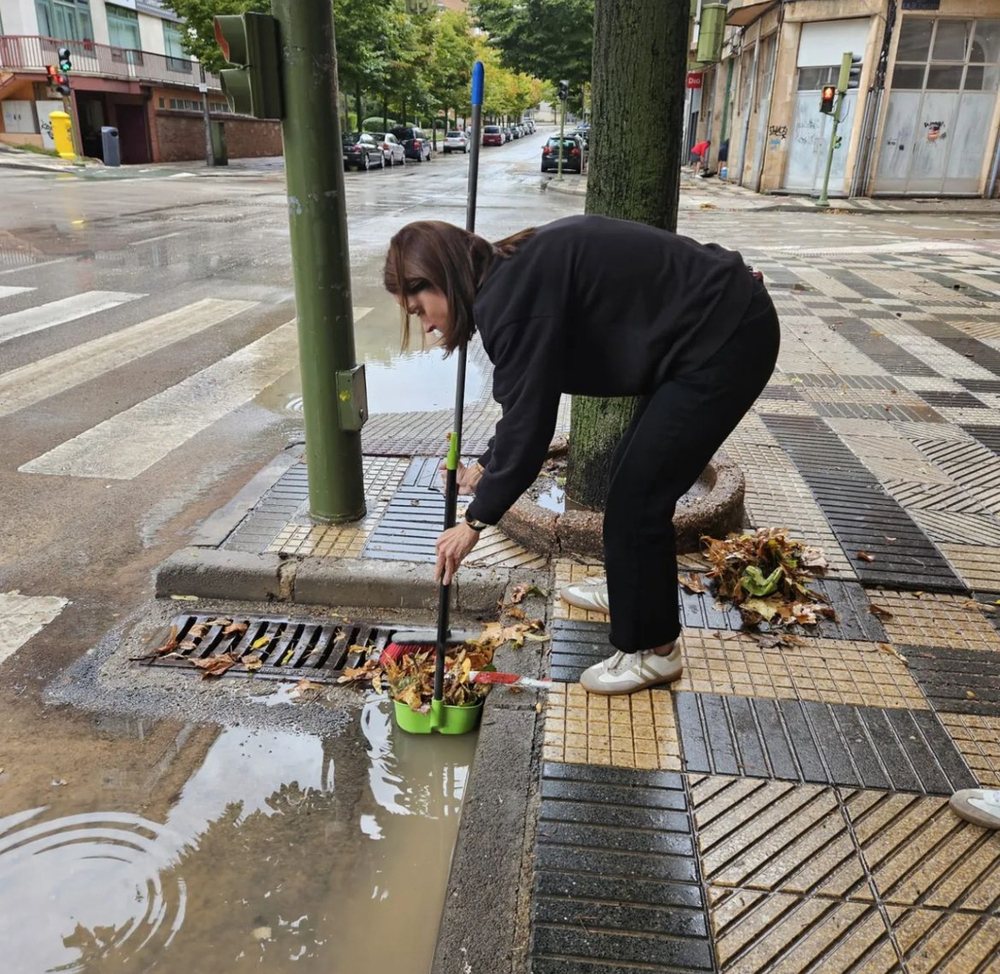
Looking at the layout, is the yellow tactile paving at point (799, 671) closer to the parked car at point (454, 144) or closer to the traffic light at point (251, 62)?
the traffic light at point (251, 62)

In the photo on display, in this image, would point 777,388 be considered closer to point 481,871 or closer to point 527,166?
point 481,871

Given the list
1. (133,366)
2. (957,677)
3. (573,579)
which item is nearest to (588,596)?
(573,579)

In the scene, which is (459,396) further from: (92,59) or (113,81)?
(113,81)

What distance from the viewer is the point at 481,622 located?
12.2 ft

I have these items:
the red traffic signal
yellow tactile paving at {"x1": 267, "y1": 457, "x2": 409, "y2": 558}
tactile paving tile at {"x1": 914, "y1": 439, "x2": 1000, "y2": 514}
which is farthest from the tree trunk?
the red traffic signal

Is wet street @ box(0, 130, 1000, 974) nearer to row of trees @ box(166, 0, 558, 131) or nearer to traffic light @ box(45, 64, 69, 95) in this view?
row of trees @ box(166, 0, 558, 131)

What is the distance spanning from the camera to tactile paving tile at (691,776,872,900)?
223 centimetres

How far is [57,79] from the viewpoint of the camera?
29312 millimetres

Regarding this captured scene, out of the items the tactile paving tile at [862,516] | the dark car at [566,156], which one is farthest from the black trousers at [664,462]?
the dark car at [566,156]

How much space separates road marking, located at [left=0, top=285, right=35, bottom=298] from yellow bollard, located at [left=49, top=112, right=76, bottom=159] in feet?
81.4

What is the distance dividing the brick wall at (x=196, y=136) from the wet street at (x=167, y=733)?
30193mm

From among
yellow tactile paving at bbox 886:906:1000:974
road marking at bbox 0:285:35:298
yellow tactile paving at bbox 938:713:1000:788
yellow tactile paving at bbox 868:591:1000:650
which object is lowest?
road marking at bbox 0:285:35:298

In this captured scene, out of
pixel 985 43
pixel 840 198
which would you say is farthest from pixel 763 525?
pixel 985 43

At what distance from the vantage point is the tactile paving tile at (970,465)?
4766 millimetres
